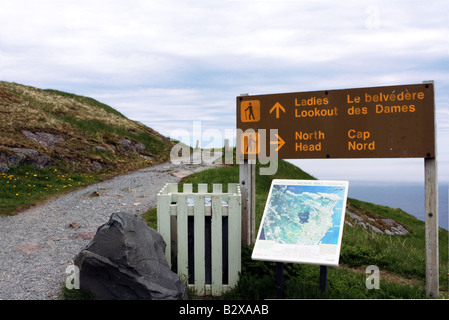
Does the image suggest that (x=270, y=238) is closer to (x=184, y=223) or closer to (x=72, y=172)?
(x=184, y=223)

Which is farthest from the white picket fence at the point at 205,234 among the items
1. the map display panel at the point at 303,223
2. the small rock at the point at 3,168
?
the small rock at the point at 3,168

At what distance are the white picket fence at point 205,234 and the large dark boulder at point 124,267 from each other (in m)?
0.69

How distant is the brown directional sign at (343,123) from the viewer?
6426mm

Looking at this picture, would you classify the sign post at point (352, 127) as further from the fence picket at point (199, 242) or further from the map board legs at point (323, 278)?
the map board legs at point (323, 278)

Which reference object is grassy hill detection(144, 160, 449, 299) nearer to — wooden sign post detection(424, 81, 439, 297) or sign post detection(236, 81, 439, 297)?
wooden sign post detection(424, 81, 439, 297)

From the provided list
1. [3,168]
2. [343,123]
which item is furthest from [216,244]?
[3,168]

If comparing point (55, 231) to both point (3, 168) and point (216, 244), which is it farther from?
point (3, 168)

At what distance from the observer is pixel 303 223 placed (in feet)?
18.2

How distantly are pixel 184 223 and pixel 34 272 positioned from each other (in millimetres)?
3038

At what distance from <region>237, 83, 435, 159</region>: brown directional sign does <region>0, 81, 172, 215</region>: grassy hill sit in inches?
366

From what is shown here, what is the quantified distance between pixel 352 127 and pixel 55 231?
25.5 ft

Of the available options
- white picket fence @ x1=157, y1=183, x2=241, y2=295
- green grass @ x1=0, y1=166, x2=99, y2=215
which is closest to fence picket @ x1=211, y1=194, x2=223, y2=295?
white picket fence @ x1=157, y1=183, x2=241, y2=295
